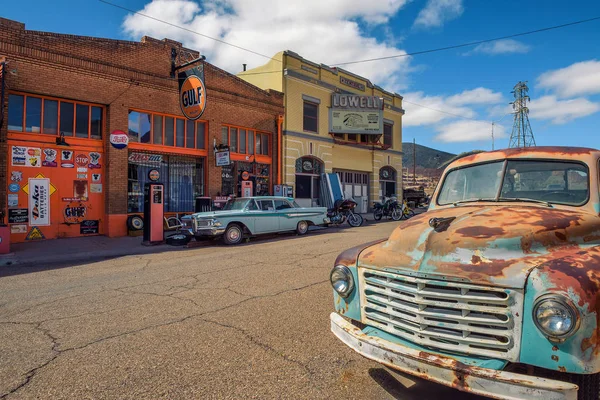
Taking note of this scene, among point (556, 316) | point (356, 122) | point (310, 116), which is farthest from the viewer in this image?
point (356, 122)

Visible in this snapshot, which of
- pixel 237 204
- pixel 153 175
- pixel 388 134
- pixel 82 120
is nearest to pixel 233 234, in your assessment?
pixel 237 204

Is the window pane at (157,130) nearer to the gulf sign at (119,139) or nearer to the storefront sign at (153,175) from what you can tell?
the storefront sign at (153,175)

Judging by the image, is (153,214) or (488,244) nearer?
(488,244)

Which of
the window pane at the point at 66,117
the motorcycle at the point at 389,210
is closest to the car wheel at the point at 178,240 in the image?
the window pane at the point at 66,117

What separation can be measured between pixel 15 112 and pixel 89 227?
4271mm

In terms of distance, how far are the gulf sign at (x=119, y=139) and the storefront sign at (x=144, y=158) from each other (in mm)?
689

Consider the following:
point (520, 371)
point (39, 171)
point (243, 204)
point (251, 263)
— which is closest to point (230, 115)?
point (243, 204)

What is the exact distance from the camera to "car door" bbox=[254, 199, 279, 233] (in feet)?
42.4

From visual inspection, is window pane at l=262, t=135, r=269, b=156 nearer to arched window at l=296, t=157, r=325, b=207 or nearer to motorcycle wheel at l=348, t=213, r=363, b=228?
arched window at l=296, t=157, r=325, b=207

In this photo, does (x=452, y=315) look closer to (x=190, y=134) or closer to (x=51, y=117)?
(x=51, y=117)

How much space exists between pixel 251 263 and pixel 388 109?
22.7 metres

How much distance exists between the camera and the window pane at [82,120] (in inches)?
531

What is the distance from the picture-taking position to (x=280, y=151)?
20.5 meters

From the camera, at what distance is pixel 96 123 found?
45.9 feet
